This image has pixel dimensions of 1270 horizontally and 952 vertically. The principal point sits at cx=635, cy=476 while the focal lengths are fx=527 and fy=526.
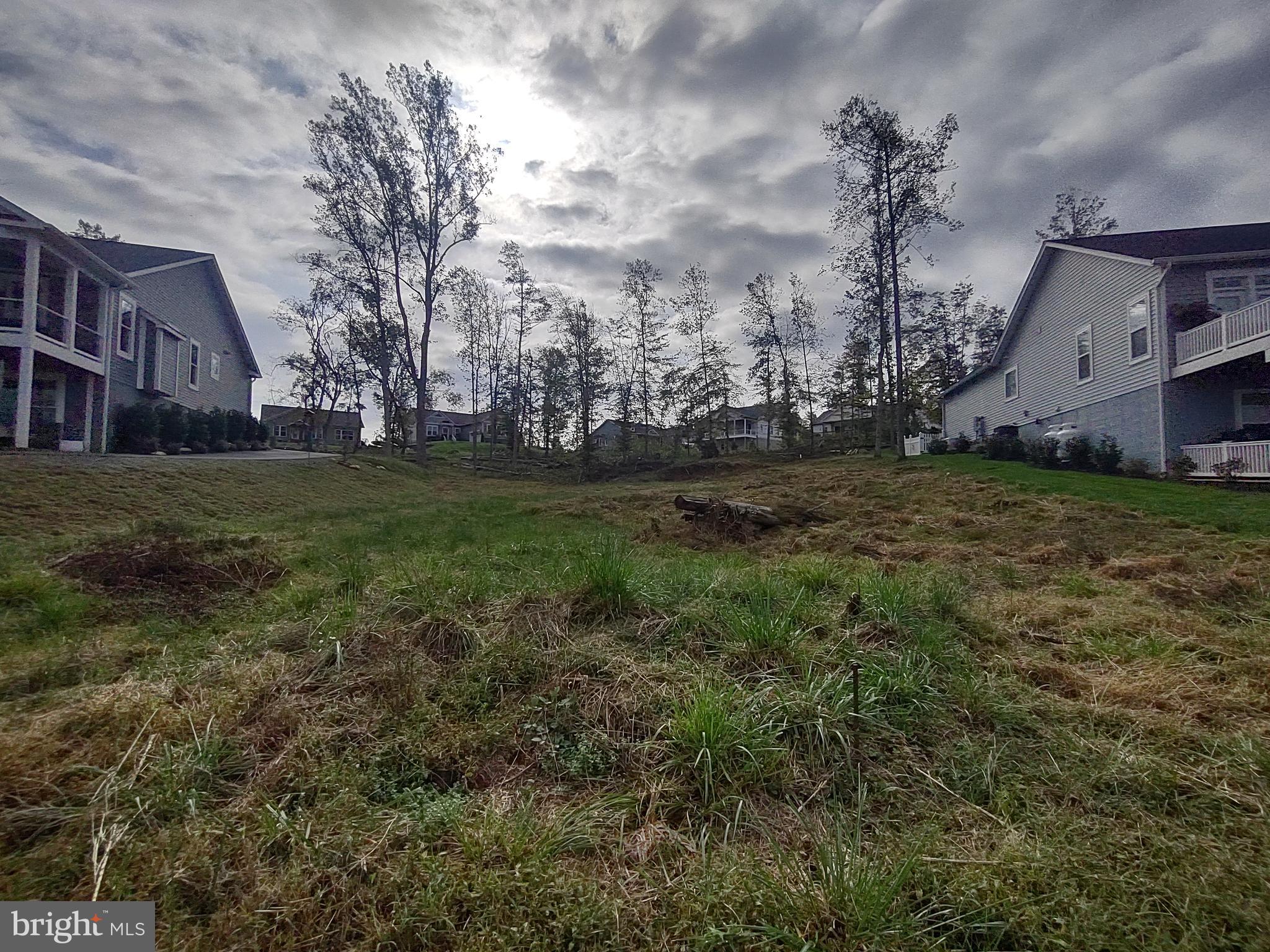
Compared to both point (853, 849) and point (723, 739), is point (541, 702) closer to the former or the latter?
point (723, 739)

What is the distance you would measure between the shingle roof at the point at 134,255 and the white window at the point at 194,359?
10.8 feet

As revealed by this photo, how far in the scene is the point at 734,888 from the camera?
1652mm

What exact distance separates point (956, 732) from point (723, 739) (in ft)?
3.96

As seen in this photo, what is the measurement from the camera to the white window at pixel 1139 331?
1488 centimetres

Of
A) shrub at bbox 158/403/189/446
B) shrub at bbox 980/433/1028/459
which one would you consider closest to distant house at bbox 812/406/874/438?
shrub at bbox 980/433/1028/459

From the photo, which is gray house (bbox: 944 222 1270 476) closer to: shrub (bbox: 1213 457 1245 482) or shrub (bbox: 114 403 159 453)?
shrub (bbox: 1213 457 1245 482)

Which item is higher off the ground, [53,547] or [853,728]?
[53,547]

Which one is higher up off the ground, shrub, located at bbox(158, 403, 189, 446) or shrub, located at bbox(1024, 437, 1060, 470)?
shrub, located at bbox(158, 403, 189, 446)

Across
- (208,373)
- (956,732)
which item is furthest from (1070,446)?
(208,373)

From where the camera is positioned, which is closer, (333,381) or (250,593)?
(250,593)

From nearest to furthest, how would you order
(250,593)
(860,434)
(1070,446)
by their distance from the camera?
(250,593), (1070,446), (860,434)

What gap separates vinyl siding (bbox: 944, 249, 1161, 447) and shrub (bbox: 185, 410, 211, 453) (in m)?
30.1

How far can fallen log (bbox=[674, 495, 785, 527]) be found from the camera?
27.9ft
